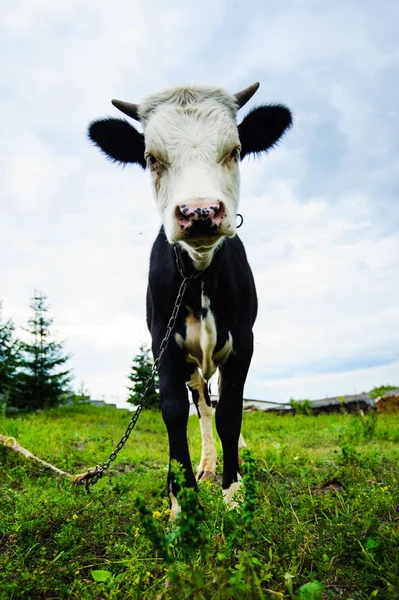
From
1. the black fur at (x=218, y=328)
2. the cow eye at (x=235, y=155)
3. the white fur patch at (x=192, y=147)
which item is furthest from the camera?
the cow eye at (x=235, y=155)

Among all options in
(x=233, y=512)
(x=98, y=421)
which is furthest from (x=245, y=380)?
(x=98, y=421)

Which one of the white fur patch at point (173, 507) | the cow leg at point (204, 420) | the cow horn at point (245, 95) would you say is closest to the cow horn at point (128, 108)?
the cow horn at point (245, 95)

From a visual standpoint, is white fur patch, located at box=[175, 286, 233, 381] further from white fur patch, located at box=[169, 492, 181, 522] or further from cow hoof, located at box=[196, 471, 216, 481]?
cow hoof, located at box=[196, 471, 216, 481]

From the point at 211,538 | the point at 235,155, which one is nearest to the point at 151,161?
the point at 235,155

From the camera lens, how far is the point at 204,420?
5.66 meters

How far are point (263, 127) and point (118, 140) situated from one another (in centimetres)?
126

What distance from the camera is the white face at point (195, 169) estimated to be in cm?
295

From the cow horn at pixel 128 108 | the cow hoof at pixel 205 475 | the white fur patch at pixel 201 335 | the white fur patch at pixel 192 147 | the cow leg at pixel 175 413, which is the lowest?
the cow hoof at pixel 205 475

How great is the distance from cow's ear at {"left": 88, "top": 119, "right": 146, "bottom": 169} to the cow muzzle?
167 centimetres

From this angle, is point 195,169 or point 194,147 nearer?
point 195,169

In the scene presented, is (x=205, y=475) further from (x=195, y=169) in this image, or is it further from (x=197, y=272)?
(x=195, y=169)

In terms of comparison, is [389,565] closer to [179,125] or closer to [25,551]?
[25,551]

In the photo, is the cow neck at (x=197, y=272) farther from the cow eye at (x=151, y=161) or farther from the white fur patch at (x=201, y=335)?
the cow eye at (x=151, y=161)

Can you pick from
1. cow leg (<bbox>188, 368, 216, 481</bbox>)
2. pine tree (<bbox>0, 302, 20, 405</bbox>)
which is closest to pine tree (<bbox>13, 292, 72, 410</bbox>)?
pine tree (<bbox>0, 302, 20, 405</bbox>)
